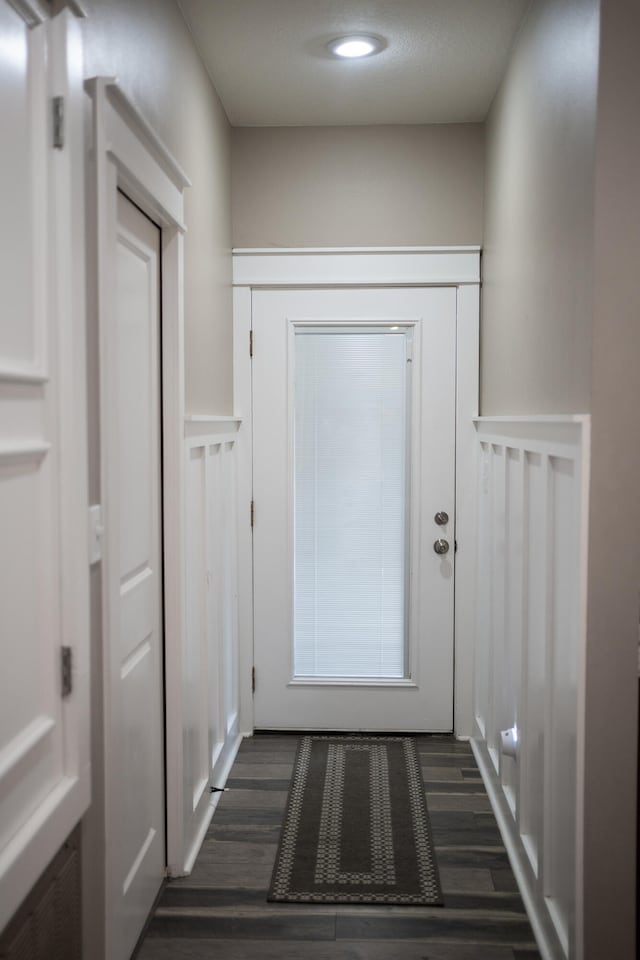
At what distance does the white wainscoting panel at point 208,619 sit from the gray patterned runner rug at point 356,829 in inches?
11.2

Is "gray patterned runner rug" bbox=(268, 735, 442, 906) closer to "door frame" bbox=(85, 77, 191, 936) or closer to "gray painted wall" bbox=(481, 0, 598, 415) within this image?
"door frame" bbox=(85, 77, 191, 936)

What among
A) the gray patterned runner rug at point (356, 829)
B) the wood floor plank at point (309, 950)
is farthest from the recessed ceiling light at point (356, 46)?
the wood floor plank at point (309, 950)

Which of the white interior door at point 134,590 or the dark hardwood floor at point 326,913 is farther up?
the white interior door at point 134,590

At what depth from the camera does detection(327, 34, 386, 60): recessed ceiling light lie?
112 inches

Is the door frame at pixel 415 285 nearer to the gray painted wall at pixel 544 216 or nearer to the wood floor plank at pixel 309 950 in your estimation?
the gray painted wall at pixel 544 216

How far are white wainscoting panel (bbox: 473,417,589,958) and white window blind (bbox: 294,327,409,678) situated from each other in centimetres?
49

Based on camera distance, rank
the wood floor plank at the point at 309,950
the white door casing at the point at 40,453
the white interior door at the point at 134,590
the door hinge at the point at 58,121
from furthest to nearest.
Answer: the wood floor plank at the point at 309,950
the white interior door at the point at 134,590
the door hinge at the point at 58,121
the white door casing at the point at 40,453

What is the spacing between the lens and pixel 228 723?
3.47 meters

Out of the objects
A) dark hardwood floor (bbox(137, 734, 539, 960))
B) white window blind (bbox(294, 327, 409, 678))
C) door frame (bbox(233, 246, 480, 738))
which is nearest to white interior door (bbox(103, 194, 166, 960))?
dark hardwood floor (bbox(137, 734, 539, 960))

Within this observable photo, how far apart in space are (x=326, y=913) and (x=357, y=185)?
2.64 m

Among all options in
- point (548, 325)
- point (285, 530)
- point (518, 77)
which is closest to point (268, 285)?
A: point (285, 530)

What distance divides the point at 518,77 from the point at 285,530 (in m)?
1.89

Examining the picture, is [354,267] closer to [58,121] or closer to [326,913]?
[58,121]

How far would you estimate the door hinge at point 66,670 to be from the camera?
Answer: 5.15ft
